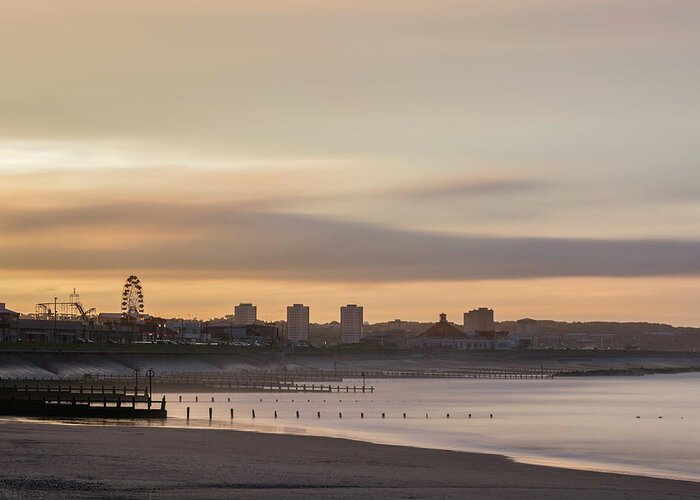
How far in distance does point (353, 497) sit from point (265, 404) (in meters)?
71.7

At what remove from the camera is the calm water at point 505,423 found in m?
68.9

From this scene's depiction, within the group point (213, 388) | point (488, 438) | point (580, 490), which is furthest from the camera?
point (213, 388)

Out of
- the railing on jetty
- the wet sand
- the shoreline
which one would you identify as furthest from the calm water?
the wet sand

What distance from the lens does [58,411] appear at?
84062 mm

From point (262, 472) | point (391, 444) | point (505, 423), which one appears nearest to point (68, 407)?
point (391, 444)

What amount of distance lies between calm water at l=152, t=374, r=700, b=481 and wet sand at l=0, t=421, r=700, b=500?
777 cm

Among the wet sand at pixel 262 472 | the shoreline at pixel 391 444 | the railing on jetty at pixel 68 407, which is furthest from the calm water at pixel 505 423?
the wet sand at pixel 262 472

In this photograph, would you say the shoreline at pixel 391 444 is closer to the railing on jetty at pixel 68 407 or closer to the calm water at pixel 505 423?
the calm water at pixel 505 423

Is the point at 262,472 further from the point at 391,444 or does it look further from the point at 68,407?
the point at 68,407

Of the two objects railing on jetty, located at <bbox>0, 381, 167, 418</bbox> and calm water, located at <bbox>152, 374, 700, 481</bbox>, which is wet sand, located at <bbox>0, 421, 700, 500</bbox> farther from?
railing on jetty, located at <bbox>0, 381, 167, 418</bbox>

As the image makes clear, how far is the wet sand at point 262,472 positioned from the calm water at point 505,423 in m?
7.77

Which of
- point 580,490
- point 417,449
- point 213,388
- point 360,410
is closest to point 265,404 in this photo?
point 360,410

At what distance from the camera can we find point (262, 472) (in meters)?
49.8

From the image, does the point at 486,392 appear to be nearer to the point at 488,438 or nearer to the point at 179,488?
the point at 488,438
